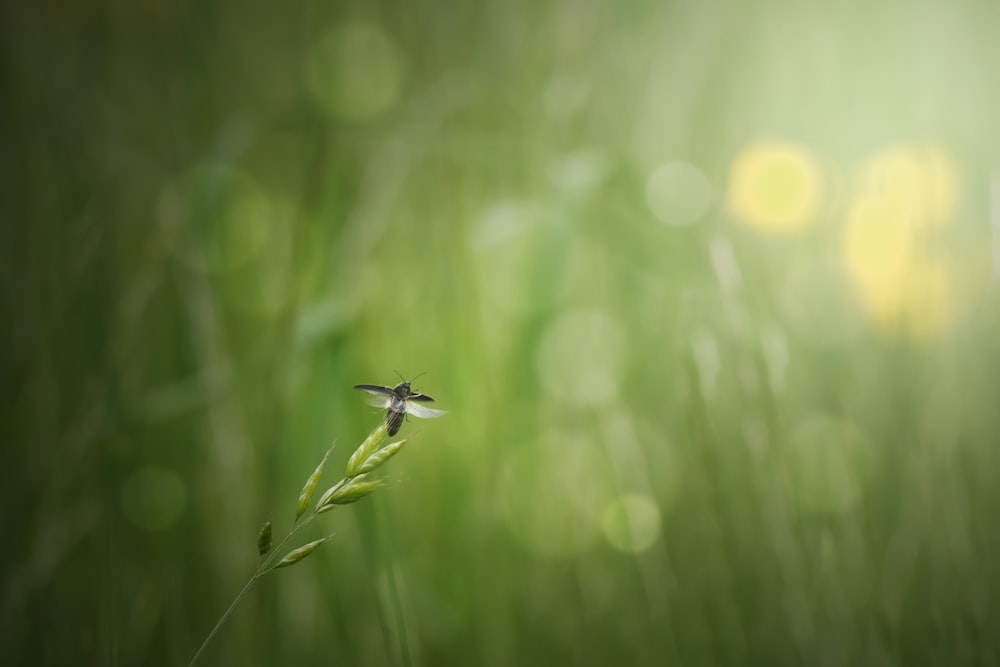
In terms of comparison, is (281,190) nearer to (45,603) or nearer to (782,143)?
(45,603)

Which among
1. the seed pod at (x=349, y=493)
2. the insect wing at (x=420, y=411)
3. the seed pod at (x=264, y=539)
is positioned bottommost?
the seed pod at (x=264, y=539)

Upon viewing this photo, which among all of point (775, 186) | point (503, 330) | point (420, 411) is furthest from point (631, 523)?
point (775, 186)

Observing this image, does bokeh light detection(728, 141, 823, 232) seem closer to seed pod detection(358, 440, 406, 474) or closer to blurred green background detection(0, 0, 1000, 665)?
blurred green background detection(0, 0, 1000, 665)

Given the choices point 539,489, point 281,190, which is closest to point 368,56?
point 281,190

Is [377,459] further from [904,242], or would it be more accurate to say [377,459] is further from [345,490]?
[904,242]

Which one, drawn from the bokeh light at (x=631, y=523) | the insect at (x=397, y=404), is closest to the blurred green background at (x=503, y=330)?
the bokeh light at (x=631, y=523)

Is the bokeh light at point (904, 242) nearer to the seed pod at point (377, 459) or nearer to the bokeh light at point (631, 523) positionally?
the bokeh light at point (631, 523)
